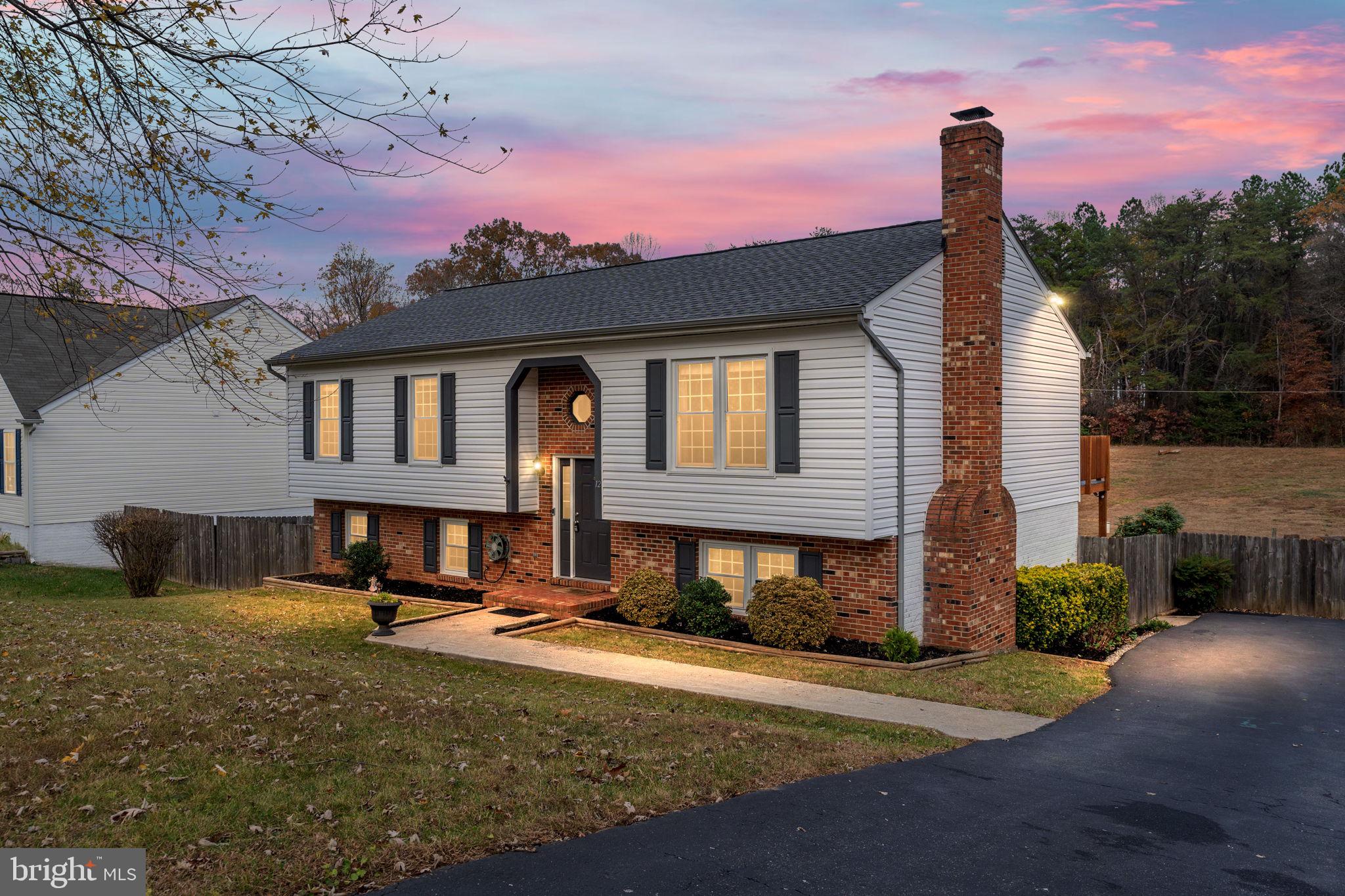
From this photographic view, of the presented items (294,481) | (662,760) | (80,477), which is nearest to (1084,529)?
(294,481)

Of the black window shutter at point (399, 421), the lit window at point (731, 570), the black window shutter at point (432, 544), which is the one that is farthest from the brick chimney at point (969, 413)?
the black window shutter at point (399, 421)

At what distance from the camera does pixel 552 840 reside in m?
6.27

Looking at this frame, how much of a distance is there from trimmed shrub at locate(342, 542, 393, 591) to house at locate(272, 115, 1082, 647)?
1.60 ft

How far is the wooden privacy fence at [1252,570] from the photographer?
2022 cm

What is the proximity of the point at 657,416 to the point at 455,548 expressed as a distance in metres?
6.70

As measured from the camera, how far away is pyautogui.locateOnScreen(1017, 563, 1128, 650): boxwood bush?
16.3m

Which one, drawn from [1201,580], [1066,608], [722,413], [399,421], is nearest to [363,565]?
[399,421]

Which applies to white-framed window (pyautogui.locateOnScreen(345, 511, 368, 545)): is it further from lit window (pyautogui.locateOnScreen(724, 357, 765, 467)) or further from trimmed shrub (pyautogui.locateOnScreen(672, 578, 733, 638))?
lit window (pyautogui.locateOnScreen(724, 357, 765, 467))

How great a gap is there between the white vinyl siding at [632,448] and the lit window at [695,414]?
22 cm

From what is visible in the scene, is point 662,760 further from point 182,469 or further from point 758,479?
point 182,469

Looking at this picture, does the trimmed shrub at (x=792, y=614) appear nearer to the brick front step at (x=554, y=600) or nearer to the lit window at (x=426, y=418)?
the brick front step at (x=554, y=600)

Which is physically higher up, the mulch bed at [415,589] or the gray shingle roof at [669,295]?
the gray shingle roof at [669,295]

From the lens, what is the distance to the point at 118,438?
1097 inches

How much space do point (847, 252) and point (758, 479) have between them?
520 cm
